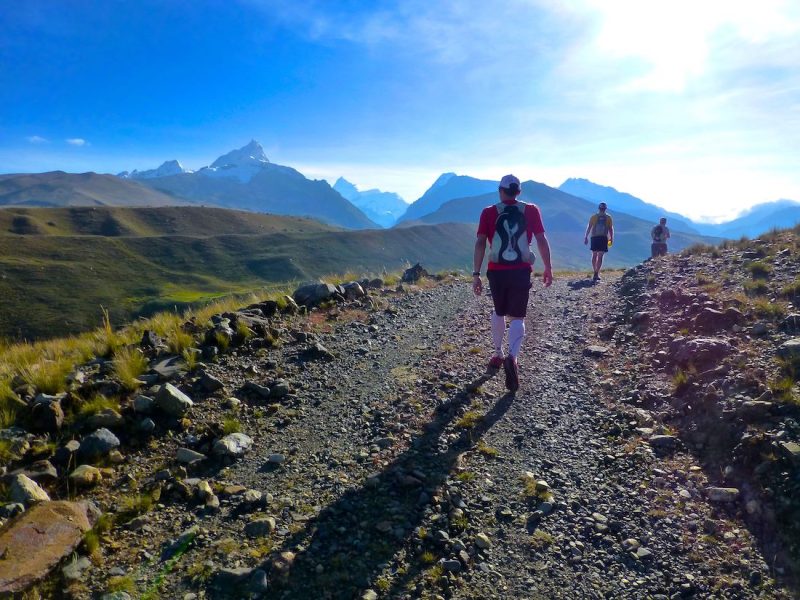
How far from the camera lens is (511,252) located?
6430 millimetres

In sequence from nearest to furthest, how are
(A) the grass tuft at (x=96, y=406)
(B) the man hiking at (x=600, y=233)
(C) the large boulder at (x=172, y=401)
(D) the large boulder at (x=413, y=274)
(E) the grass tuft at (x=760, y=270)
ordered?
(A) the grass tuft at (x=96, y=406) < (C) the large boulder at (x=172, y=401) < (E) the grass tuft at (x=760, y=270) < (D) the large boulder at (x=413, y=274) < (B) the man hiking at (x=600, y=233)

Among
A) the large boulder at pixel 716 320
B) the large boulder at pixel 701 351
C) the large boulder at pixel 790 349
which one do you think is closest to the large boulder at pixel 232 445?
the large boulder at pixel 701 351

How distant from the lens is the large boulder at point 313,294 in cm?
1044

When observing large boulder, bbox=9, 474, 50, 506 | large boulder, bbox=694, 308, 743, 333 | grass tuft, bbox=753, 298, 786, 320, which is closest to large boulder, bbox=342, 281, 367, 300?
large boulder, bbox=694, 308, 743, 333

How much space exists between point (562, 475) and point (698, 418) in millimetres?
2049

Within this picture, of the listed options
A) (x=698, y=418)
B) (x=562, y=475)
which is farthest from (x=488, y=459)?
(x=698, y=418)

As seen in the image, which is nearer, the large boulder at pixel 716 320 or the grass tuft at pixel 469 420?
the grass tuft at pixel 469 420

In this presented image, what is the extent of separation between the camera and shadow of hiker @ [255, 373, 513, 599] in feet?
10.8

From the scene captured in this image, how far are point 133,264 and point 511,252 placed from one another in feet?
504

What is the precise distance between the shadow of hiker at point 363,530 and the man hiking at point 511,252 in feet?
7.02

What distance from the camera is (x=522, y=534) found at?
388 cm

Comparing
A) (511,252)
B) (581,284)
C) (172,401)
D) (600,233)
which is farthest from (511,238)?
(600,233)

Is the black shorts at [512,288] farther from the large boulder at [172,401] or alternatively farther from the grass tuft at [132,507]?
the grass tuft at [132,507]

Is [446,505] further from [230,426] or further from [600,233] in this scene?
[600,233]
